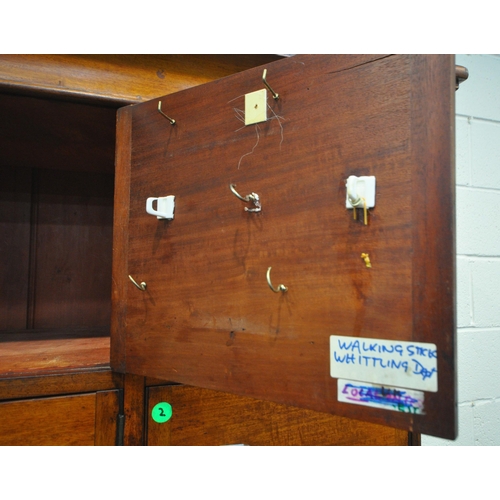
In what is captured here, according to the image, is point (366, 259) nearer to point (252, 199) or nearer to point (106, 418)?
point (252, 199)

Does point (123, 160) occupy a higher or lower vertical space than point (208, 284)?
higher

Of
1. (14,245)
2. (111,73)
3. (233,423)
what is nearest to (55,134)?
(111,73)

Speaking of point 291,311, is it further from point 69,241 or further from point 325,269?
point 69,241

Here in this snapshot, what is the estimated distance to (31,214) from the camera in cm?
122

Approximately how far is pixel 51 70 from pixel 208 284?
49 cm

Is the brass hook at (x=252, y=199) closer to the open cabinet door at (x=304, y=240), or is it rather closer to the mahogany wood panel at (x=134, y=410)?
the open cabinet door at (x=304, y=240)

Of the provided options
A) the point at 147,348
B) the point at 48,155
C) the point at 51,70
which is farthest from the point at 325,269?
the point at 48,155

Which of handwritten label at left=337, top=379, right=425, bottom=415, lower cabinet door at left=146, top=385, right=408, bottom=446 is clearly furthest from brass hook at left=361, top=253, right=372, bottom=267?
lower cabinet door at left=146, top=385, right=408, bottom=446

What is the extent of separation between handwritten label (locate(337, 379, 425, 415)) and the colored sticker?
348mm

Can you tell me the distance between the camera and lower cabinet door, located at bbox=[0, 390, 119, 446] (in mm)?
635

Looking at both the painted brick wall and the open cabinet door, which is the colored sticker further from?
the painted brick wall

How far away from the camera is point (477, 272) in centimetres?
125

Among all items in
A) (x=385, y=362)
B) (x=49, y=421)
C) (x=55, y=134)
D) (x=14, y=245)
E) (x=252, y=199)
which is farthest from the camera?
(x=14, y=245)

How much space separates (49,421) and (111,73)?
1.94 ft
